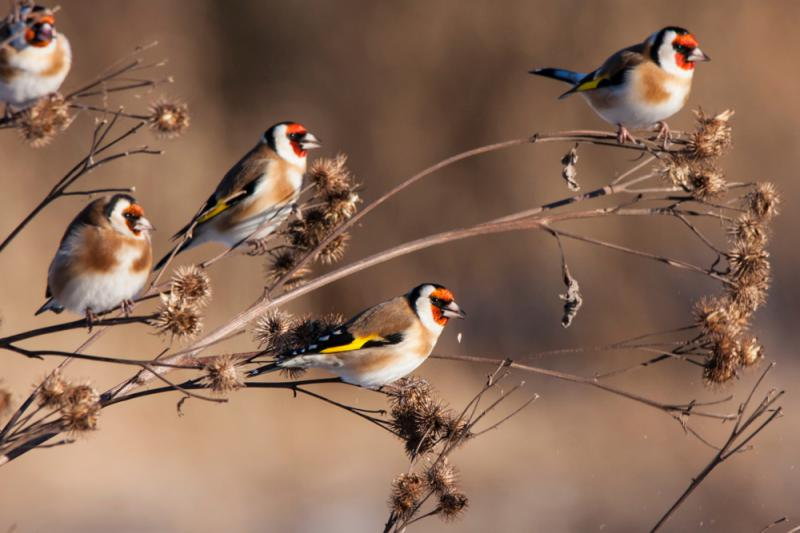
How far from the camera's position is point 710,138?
2.87m

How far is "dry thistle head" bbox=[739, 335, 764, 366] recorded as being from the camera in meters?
2.66

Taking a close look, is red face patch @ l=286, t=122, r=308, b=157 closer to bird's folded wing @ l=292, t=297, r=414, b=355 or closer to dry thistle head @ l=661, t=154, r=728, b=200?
bird's folded wing @ l=292, t=297, r=414, b=355

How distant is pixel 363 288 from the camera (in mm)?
8586

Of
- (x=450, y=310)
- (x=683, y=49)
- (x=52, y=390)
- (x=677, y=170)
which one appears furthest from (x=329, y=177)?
(x=683, y=49)

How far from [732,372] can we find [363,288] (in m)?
6.00

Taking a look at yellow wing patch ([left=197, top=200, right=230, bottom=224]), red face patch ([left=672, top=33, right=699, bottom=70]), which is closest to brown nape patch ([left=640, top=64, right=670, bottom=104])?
red face patch ([left=672, top=33, right=699, bottom=70])

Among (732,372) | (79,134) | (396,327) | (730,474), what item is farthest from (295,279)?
(730,474)

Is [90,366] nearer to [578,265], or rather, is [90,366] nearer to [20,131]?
[578,265]

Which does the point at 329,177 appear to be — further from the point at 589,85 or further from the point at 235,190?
the point at 589,85

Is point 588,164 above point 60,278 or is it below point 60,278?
above

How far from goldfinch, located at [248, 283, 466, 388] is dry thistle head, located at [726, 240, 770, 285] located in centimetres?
80

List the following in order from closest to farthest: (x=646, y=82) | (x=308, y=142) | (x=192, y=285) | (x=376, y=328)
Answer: (x=192, y=285), (x=376, y=328), (x=646, y=82), (x=308, y=142)

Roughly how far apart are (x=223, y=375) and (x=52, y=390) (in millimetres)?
336

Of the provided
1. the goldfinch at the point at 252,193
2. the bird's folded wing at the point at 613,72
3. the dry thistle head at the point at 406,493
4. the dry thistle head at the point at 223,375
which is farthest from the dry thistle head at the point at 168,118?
the bird's folded wing at the point at 613,72
